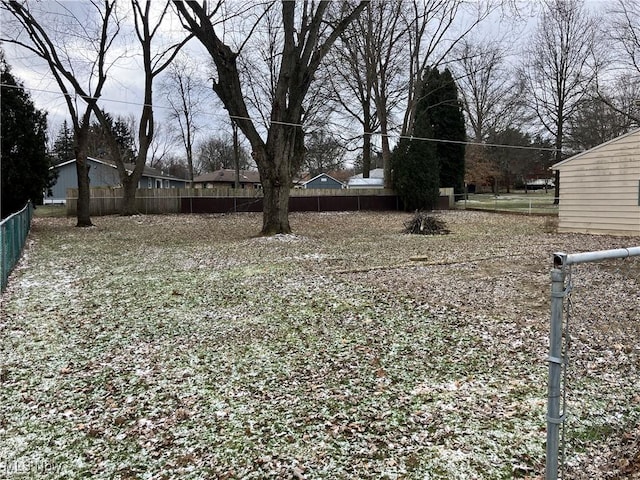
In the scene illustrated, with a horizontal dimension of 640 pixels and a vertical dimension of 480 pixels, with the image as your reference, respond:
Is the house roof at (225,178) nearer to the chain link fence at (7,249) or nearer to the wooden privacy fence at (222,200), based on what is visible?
the wooden privacy fence at (222,200)

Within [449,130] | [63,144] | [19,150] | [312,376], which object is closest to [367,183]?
[449,130]

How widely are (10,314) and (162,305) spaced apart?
1686mm

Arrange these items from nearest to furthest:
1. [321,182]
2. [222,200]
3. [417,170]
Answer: [222,200]
[417,170]
[321,182]

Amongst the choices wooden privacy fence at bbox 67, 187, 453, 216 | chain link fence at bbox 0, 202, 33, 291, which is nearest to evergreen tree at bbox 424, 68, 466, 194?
wooden privacy fence at bbox 67, 187, 453, 216

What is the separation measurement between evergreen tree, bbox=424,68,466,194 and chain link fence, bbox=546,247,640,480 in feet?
89.3

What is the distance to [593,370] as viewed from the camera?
346 centimetres

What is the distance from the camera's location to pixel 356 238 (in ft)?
41.4

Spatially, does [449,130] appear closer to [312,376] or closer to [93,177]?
[93,177]

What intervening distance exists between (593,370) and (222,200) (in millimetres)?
21268

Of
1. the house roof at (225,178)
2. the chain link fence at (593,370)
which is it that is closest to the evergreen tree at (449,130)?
the chain link fence at (593,370)

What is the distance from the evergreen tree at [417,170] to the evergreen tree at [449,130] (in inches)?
219

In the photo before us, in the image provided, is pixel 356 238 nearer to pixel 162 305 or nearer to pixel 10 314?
pixel 162 305

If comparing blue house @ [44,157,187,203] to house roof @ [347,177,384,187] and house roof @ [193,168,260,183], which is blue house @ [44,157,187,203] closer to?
house roof @ [193,168,260,183]

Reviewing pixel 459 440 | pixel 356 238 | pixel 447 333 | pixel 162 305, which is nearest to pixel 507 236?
pixel 356 238
